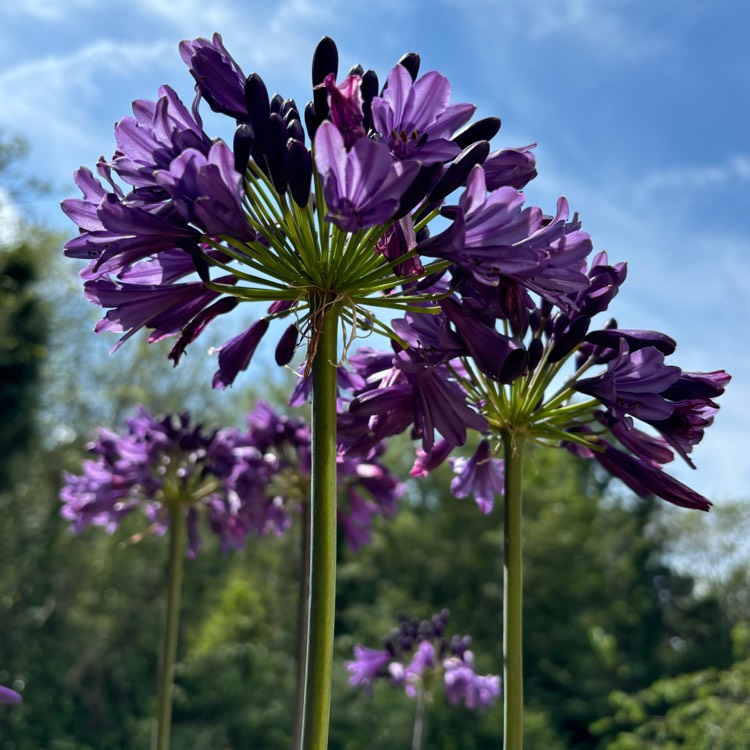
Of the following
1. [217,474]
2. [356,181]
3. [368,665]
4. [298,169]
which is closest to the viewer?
[356,181]

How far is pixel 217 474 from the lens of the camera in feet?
20.0

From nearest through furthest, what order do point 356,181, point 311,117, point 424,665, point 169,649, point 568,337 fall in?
1. point 356,181
2. point 311,117
3. point 568,337
4. point 169,649
5. point 424,665

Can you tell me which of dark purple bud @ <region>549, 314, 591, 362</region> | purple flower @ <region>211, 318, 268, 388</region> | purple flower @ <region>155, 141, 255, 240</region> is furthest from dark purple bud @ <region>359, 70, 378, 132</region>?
dark purple bud @ <region>549, 314, 591, 362</region>

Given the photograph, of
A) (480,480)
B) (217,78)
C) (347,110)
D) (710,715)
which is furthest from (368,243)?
(710,715)

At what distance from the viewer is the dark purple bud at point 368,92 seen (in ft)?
7.16

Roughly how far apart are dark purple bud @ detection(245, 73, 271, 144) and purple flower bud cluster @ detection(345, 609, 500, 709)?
19.3 feet

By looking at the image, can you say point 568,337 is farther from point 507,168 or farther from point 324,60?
point 324,60

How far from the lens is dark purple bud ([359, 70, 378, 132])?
2184 mm

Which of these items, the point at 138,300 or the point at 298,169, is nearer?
the point at 298,169

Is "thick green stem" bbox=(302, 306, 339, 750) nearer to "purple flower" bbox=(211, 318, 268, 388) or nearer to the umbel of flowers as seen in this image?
the umbel of flowers

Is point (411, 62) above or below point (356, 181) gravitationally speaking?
above

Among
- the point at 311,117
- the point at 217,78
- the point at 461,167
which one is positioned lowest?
the point at 461,167

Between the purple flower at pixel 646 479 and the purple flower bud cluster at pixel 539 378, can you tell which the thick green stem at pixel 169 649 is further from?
the purple flower at pixel 646 479

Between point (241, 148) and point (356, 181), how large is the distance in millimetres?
342
